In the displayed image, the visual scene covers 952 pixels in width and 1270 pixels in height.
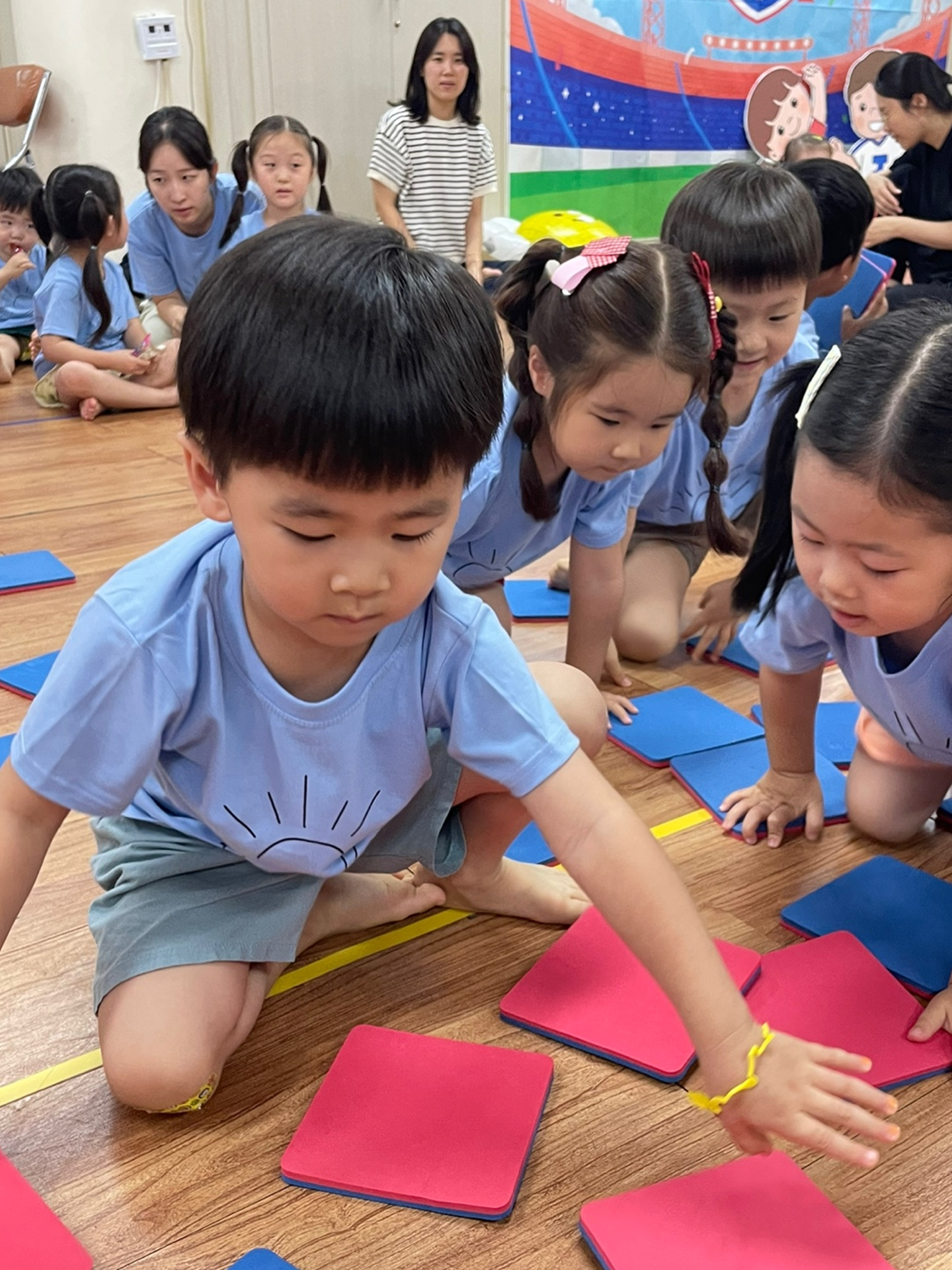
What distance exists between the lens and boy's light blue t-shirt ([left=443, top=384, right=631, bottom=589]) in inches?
54.4

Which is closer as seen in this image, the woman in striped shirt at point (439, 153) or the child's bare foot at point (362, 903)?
the child's bare foot at point (362, 903)

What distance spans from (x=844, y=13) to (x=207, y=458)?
17.6ft

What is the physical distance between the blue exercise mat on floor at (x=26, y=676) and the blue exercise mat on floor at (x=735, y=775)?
77 centimetres

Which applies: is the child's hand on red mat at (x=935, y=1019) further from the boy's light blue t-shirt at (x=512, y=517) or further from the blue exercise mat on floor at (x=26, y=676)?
the blue exercise mat on floor at (x=26, y=676)

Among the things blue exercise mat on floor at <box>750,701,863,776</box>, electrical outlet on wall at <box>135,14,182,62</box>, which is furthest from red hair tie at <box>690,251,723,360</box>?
electrical outlet on wall at <box>135,14,182,62</box>

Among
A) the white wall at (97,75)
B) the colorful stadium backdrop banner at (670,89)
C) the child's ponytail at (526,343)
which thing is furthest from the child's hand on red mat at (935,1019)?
the colorful stadium backdrop banner at (670,89)

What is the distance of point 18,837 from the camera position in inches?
30.4

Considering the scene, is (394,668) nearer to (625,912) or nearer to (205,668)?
(205,668)

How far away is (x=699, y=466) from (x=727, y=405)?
102 mm

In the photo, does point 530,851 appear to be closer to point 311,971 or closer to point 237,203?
point 311,971

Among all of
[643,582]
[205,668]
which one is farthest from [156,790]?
[643,582]

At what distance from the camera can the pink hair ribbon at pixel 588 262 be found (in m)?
1.25

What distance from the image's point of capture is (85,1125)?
85cm

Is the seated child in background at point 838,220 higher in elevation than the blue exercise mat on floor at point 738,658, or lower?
higher
